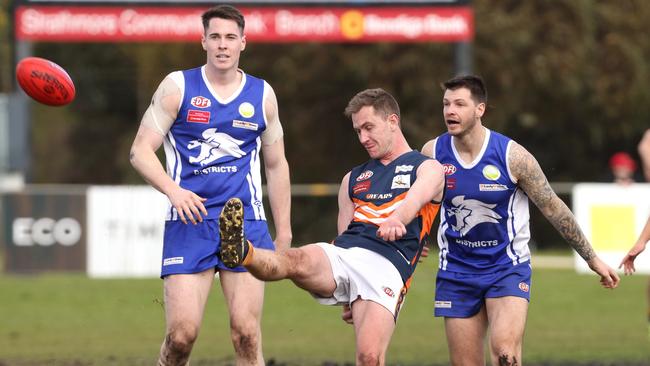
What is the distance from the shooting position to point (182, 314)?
312 inches

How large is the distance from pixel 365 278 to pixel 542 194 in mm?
1364

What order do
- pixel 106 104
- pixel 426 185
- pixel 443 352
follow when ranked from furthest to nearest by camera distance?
pixel 106 104 → pixel 443 352 → pixel 426 185

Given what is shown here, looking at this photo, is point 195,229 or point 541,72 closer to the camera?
point 195,229

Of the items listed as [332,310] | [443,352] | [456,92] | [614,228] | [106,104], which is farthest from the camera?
[106,104]

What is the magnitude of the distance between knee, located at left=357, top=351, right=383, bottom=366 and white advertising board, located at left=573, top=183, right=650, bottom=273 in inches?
519

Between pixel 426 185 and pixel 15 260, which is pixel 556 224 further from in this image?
pixel 15 260

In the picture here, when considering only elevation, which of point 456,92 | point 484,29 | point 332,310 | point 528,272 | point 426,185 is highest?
point 484,29

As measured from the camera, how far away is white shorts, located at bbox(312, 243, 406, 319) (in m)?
7.84

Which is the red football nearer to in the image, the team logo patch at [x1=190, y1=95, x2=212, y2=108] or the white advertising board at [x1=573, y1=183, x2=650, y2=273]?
the team logo patch at [x1=190, y1=95, x2=212, y2=108]

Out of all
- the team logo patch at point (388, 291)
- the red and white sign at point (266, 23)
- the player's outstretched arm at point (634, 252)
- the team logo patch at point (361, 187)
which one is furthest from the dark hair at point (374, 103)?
the red and white sign at point (266, 23)

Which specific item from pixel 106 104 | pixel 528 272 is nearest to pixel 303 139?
pixel 106 104

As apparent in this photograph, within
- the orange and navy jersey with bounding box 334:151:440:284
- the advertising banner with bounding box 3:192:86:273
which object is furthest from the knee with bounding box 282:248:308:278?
the advertising banner with bounding box 3:192:86:273

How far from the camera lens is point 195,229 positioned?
322 inches

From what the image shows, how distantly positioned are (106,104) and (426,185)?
138 feet
